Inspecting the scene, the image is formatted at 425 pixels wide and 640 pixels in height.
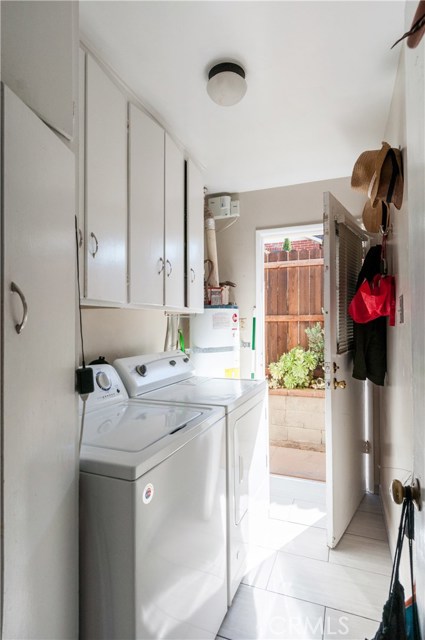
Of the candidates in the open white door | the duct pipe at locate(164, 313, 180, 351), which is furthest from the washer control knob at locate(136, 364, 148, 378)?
the open white door

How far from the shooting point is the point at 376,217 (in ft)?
6.69

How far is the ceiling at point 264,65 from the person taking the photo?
1.33 metres

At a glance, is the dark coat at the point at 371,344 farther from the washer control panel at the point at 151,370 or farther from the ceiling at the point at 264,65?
the washer control panel at the point at 151,370

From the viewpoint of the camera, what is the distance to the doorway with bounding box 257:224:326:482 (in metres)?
3.14

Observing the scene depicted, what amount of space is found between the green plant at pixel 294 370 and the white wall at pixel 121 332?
2.15m

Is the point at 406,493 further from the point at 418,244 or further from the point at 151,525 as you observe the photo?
the point at 151,525

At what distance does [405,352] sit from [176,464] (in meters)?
1.11

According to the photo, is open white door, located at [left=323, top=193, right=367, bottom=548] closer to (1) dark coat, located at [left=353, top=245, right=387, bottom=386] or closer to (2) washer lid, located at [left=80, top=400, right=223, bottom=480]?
(1) dark coat, located at [left=353, top=245, right=387, bottom=386]

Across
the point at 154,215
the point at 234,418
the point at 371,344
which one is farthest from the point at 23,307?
the point at 371,344

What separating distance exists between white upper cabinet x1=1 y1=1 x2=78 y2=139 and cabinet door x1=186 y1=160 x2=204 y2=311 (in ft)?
4.75

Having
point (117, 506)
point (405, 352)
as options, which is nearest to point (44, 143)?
Result: point (117, 506)

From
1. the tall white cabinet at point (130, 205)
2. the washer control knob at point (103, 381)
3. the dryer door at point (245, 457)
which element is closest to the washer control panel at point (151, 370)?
the washer control knob at point (103, 381)

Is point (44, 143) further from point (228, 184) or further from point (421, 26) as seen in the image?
point (228, 184)

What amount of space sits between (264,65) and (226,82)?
0.19 metres
